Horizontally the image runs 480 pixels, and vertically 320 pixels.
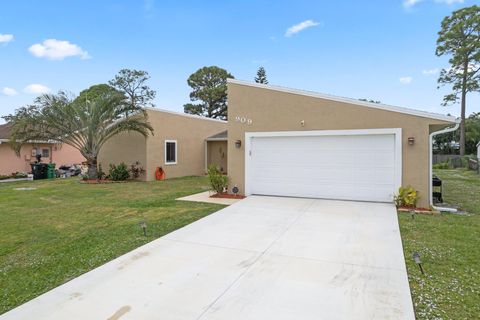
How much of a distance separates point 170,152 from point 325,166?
1031 centimetres

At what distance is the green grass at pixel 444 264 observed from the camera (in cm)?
320

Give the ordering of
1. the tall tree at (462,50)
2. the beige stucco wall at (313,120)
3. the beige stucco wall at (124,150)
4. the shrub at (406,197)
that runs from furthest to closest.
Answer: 1. the tall tree at (462,50)
2. the beige stucco wall at (124,150)
3. the beige stucco wall at (313,120)
4. the shrub at (406,197)

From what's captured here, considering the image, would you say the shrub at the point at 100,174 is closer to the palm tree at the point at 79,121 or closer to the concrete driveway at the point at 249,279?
the palm tree at the point at 79,121

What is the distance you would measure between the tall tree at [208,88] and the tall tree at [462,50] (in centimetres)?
2375

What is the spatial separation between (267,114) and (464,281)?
23.3ft

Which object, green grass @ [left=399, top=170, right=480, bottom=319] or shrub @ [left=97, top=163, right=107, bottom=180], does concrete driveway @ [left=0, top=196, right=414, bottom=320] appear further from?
shrub @ [left=97, top=163, right=107, bottom=180]

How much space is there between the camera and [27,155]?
19.4 metres

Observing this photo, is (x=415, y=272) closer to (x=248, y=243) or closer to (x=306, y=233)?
(x=306, y=233)

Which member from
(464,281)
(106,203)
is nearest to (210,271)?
(464,281)

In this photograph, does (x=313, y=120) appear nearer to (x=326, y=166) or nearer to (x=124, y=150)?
(x=326, y=166)

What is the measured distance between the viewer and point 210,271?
4.10 metres

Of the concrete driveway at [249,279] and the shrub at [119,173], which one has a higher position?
the shrub at [119,173]

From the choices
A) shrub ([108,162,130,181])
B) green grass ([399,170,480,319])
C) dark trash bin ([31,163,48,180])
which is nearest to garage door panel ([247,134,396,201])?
green grass ([399,170,480,319])

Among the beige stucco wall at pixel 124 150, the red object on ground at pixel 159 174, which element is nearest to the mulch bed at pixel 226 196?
the red object on ground at pixel 159 174
